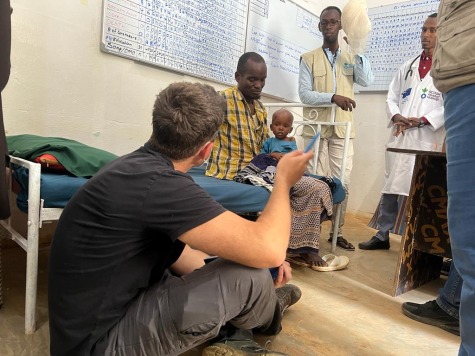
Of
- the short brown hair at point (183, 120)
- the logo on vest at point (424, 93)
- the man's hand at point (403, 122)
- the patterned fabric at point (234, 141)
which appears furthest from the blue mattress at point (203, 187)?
the logo on vest at point (424, 93)

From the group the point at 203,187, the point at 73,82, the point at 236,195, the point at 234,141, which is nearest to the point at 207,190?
the point at 203,187

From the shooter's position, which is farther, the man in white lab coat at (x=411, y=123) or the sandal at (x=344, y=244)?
the sandal at (x=344, y=244)

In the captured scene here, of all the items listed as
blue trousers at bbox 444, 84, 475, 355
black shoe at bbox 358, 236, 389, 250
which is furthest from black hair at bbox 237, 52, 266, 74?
black shoe at bbox 358, 236, 389, 250

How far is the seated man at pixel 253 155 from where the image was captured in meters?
1.98

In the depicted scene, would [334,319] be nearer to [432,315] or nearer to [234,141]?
[432,315]

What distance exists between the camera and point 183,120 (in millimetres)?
860

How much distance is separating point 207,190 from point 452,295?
3.79 feet

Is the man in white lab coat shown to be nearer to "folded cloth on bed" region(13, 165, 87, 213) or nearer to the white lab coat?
the white lab coat

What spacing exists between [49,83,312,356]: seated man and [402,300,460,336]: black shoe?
1.01 m

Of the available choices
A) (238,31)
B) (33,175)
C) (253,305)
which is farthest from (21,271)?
(238,31)

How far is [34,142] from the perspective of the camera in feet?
4.91

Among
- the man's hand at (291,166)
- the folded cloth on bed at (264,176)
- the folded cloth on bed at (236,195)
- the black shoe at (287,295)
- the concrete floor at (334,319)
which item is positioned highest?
the man's hand at (291,166)

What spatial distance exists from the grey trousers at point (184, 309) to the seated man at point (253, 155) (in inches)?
42.5

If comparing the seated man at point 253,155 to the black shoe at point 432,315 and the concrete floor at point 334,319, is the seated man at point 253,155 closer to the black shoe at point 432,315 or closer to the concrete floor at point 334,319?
the concrete floor at point 334,319
